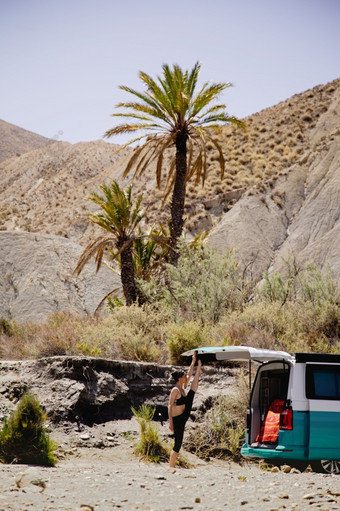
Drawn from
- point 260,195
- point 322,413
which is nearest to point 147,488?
point 322,413

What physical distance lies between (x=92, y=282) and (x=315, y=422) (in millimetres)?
25365

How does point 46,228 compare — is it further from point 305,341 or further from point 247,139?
point 305,341

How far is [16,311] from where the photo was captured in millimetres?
30281

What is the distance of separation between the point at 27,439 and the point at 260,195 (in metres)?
33.4

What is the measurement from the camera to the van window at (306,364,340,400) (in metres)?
8.92

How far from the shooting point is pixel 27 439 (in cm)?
1019

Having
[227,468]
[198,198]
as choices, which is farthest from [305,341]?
[198,198]

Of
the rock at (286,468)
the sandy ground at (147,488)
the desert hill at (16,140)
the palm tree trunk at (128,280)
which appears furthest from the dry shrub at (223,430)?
the desert hill at (16,140)

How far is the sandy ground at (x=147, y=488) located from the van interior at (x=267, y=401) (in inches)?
26.8

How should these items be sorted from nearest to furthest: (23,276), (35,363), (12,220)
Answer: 1. (35,363)
2. (23,276)
3. (12,220)

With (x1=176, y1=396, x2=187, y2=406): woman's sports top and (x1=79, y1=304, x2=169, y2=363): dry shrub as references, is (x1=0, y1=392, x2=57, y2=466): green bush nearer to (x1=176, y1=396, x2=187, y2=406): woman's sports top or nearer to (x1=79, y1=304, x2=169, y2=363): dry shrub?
(x1=176, y1=396, x2=187, y2=406): woman's sports top

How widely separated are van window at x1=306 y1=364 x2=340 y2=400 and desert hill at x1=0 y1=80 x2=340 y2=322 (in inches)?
730

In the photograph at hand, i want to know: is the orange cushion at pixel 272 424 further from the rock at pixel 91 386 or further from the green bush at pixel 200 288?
the green bush at pixel 200 288

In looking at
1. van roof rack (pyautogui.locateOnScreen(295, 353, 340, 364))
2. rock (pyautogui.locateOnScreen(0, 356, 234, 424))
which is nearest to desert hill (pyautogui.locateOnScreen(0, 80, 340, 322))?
rock (pyautogui.locateOnScreen(0, 356, 234, 424))
